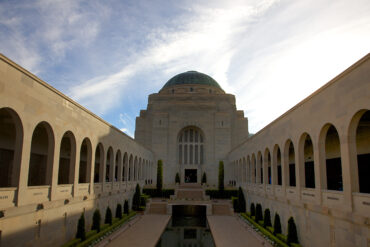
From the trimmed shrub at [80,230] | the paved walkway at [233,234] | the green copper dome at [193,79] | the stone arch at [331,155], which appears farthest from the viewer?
the green copper dome at [193,79]

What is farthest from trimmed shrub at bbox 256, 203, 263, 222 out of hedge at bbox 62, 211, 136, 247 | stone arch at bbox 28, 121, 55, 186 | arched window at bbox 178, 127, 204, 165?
arched window at bbox 178, 127, 204, 165

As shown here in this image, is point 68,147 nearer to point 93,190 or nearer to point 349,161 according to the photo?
point 93,190

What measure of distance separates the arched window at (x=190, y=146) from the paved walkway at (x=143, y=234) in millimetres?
18448

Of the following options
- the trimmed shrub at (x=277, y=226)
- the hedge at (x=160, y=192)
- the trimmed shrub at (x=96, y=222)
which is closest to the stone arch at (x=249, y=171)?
the hedge at (x=160, y=192)

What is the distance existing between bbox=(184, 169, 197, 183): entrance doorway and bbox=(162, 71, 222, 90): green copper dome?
49.9ft

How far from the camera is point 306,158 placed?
24750mm

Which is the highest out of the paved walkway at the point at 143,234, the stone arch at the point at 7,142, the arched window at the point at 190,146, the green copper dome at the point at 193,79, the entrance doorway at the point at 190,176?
the green copper dome at the point at 193,79

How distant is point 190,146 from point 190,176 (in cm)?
475

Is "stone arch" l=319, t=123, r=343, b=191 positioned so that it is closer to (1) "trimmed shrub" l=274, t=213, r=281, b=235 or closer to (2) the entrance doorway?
(1) "trimmed shrub" l=274, t=213, r=281, b=235

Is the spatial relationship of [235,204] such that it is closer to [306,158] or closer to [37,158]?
[306,158]

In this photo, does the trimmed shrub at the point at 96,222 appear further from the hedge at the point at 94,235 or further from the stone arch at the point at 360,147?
the stone arch at the point at 360,147

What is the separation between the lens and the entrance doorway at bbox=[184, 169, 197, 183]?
45028mm

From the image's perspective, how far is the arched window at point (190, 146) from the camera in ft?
143

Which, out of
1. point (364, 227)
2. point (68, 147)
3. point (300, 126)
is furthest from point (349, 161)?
point (68, 147)
